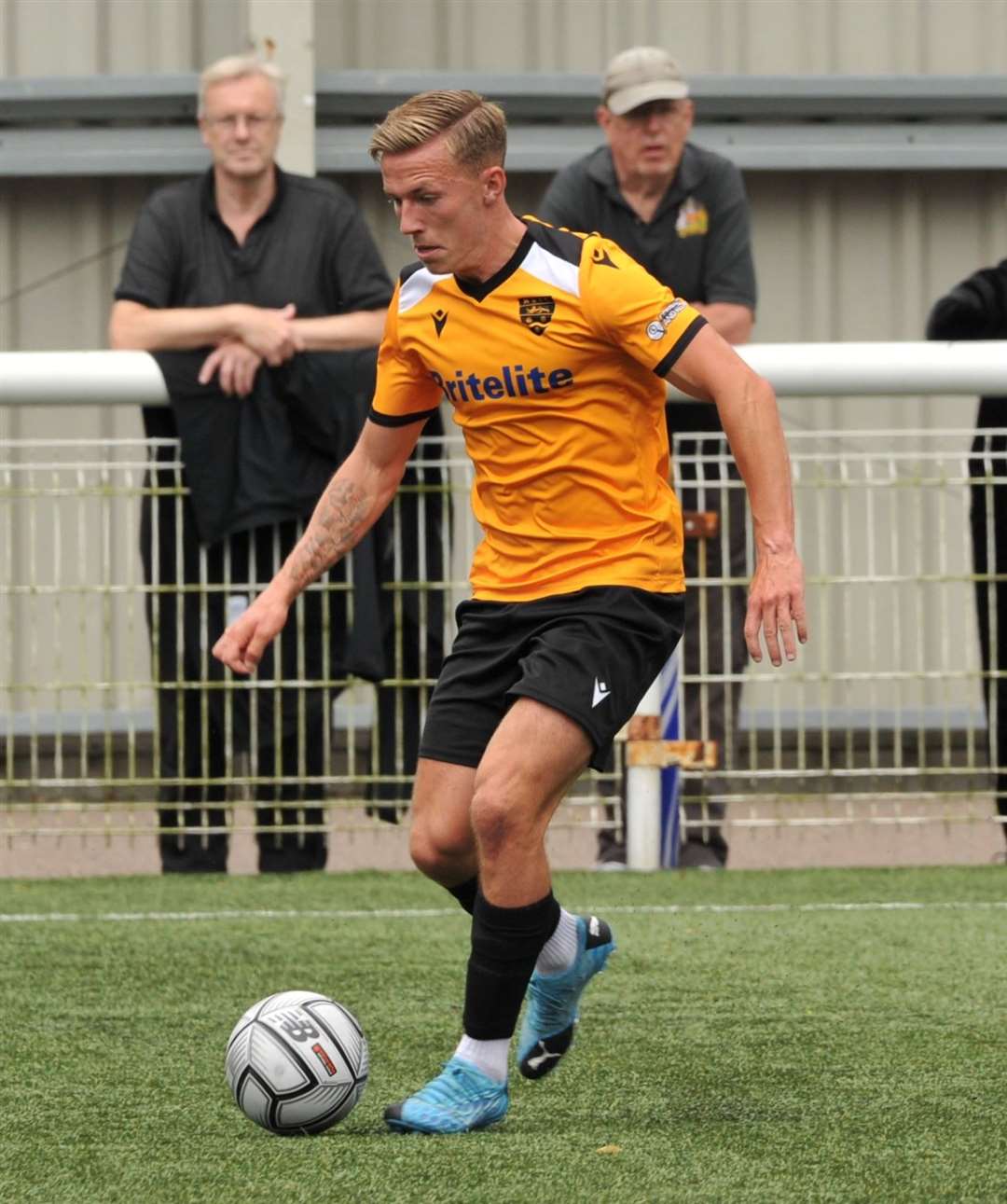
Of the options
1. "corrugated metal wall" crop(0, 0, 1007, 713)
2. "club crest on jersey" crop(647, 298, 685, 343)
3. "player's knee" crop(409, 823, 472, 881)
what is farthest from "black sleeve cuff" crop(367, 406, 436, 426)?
"corrugated metal wall" crop(0, 0, 1007, 713)

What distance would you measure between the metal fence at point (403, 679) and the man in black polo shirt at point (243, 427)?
0.06ft

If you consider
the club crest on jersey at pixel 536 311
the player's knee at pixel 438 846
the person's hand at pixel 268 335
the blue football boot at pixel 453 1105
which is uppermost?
the person's hand at pixel 268 335

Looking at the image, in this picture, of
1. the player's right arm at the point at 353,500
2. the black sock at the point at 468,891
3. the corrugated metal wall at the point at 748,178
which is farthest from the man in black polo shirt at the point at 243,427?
the corrugated metal wall at the point at 748,178

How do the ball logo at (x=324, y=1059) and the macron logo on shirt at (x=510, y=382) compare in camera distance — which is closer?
the ball logo at (x=324, y=1059)

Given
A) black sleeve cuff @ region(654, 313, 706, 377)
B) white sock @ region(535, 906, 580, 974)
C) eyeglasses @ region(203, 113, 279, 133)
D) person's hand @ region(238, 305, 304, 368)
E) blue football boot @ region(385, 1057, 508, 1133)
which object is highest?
eyeglasses @ region(203, 113, 279, 133)

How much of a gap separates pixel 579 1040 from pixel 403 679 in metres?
2.61

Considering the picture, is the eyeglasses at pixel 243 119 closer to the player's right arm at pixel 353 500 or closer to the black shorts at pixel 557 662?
the player's right arm at pixel 353 500

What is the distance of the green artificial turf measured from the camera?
11.4 feet

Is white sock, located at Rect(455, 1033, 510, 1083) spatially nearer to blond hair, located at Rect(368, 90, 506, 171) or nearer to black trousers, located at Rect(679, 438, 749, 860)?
blond hair, located at Rect(368, 90, 506, 171)

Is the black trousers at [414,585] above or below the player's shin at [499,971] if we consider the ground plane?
above

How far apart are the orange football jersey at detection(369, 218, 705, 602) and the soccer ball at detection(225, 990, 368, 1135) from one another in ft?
2.90

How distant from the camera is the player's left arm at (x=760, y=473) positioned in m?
3.86

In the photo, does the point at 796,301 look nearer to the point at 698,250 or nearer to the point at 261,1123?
the point at 698,250

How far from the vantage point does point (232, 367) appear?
22.5ft
